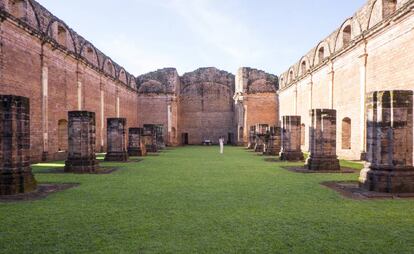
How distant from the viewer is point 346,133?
18.6m

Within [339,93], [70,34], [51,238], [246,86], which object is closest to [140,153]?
[70,34]

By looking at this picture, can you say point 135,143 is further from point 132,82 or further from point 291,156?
point 132,82

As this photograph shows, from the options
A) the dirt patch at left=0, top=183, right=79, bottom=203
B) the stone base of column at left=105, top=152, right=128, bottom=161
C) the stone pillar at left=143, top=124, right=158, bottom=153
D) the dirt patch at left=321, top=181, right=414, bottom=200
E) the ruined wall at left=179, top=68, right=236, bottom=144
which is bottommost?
the dirt patch at left=321, top=181, right=414, bottom=200

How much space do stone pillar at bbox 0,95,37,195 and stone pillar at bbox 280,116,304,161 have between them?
1102 cm

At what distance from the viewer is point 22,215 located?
566 centimetres

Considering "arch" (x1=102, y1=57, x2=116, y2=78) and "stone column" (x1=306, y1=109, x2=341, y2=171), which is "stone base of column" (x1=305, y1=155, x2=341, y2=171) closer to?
"stone column" (x1=306, y1=109, x2=341, y2=171)

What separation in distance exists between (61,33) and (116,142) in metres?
7.20

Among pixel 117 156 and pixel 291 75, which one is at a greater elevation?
pixel 291 75

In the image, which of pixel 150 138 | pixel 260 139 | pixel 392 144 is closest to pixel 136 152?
pixel 150 138

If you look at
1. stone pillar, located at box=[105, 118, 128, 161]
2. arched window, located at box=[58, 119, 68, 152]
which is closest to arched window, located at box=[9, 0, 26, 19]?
stone pillar, located at box=[105, 118, 128, 161]

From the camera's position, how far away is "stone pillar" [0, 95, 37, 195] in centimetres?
768

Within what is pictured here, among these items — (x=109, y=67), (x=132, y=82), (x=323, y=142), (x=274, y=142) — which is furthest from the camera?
(x=132, y=82)

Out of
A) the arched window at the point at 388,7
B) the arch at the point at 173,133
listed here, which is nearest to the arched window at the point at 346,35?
the arched window at the point at 388,7

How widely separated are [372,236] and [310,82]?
20.3 meters
